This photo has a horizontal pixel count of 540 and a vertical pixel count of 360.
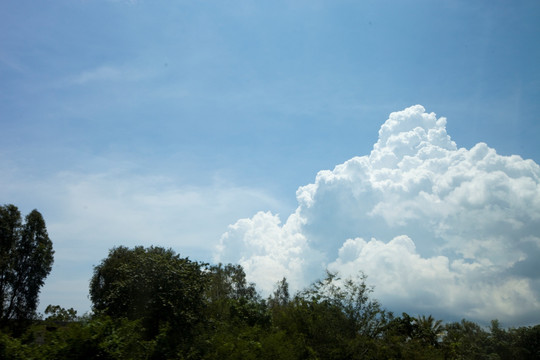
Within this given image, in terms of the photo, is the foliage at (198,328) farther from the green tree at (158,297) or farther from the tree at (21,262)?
the tree at (21,262)

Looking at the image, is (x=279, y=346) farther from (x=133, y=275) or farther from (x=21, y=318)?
(x=21, y=318)

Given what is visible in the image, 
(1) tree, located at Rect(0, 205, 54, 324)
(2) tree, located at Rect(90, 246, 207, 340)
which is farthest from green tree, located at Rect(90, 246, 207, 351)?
(1) tree, located at Rect(0, 205, 54, 324)

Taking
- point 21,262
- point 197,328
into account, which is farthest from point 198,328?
point 21,262

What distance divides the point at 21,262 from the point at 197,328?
34.3 meters

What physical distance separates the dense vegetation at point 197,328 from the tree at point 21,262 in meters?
28.1

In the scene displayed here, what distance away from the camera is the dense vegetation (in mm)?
10641

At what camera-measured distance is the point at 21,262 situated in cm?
4422

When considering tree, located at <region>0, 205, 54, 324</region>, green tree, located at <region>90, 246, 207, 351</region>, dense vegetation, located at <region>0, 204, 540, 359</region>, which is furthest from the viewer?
tree, located at <region>0, 205, 54, 324</region>

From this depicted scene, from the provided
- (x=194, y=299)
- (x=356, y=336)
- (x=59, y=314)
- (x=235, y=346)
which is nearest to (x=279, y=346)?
(x=235, y=346)

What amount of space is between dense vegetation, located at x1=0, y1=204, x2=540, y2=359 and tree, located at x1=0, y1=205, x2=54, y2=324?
2812 cm

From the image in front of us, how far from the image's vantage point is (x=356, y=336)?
22.8 meters

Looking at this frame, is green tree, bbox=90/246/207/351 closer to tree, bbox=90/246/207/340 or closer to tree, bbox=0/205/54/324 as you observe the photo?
tree, bbox=90/246/207/340

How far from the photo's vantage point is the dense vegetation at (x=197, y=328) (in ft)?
34.9

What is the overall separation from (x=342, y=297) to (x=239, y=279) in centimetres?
4164
